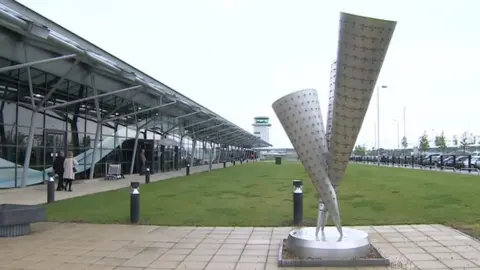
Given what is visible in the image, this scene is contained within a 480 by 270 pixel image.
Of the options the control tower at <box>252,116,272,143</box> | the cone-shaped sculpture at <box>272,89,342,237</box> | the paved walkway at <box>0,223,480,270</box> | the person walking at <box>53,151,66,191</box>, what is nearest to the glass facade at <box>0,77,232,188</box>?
the person walking at <box>53,151,66,191</box>

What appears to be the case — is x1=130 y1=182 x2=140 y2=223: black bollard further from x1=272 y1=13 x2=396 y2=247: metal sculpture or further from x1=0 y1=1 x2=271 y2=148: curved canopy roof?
x1=0 y1=1 x2=271 y2=148: curved canopy roof

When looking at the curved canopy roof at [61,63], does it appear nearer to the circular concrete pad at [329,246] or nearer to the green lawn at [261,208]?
the green lawn at [261,208]

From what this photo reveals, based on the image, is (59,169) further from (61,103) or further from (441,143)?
(441,143)

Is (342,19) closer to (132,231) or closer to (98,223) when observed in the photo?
(132,231)

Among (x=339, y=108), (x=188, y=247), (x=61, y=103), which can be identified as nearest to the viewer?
(x=339, y=108)

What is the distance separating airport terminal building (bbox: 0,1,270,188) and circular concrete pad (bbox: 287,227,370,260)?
30.4ft

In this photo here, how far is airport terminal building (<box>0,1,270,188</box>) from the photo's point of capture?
1492cm

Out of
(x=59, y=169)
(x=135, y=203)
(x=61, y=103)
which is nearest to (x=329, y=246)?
(x=135, y=203)

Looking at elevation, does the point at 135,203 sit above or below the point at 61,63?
below

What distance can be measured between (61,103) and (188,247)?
1687cm

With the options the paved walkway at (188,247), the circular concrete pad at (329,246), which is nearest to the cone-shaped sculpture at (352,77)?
the circular concrete pad at (329,246)

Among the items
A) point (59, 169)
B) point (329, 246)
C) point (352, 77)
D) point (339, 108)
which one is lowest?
point (329, 246)

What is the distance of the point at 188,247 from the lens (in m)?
7.49

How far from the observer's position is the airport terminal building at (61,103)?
49.0 ft
